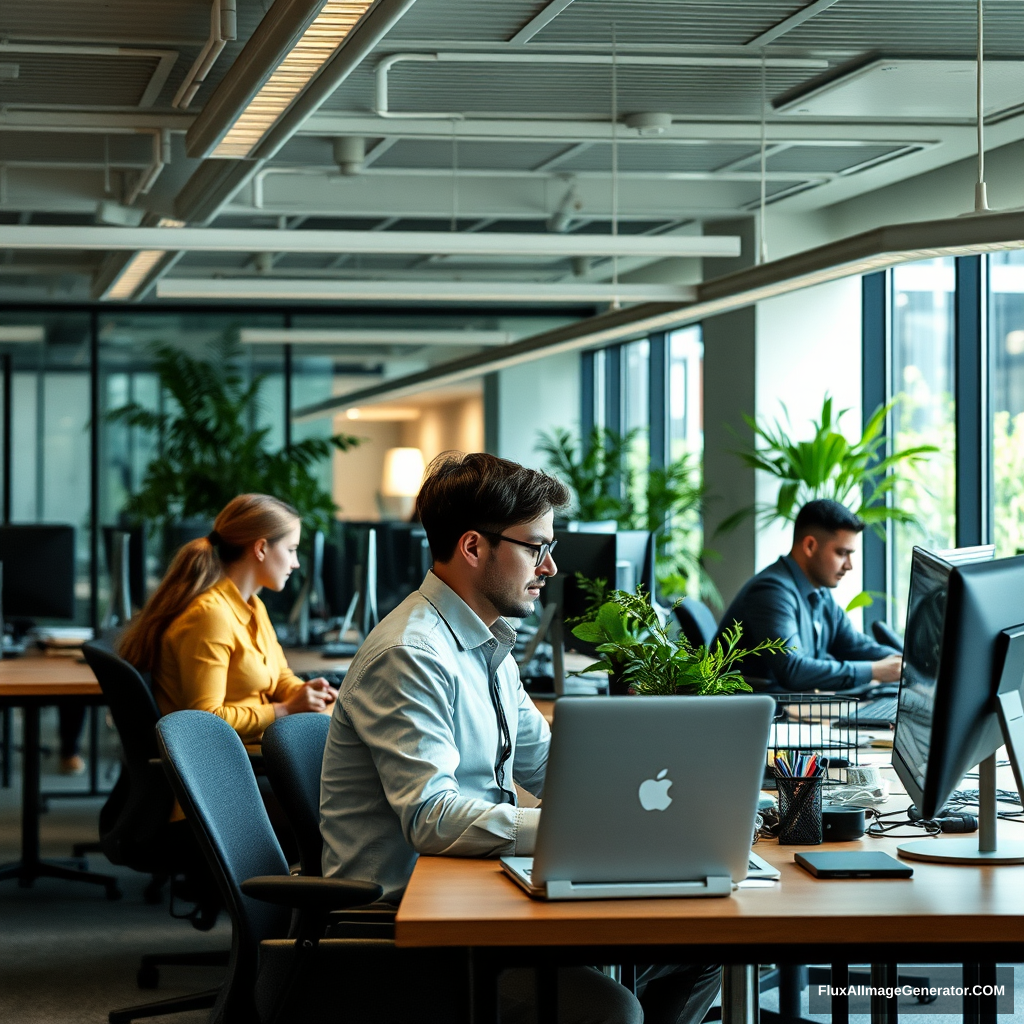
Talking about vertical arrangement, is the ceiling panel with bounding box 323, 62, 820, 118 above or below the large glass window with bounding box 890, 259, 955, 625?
above

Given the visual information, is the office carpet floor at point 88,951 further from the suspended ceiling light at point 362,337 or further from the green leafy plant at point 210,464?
the suspended ceiling light at point 362,337

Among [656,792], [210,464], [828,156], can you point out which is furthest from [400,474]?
[656,792]

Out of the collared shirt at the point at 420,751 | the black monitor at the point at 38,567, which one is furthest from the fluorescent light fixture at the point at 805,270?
the black monitor at the point at 38,567

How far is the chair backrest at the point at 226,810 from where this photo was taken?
232cm

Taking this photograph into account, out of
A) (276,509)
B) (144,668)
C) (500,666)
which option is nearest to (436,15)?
(276,509)

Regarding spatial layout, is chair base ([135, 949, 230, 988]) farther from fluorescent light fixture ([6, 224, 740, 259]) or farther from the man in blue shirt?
fluorescent light fixture ([6, 224, 740, 259])

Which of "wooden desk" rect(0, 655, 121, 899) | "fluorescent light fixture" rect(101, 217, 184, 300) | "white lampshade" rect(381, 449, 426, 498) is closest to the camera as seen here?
"wooden desk" rect(0, 655, 121, 899)

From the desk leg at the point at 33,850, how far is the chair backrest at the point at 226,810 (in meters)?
2.59

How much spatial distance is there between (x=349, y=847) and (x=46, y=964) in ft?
7.71

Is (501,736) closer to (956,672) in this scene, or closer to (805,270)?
(956,672)

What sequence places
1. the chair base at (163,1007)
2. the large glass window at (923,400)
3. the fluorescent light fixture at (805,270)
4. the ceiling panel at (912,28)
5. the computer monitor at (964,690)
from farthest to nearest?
the large glass window at (923,400)
the ceiling panel at (912,28)
the chair base at (163,1007)
the fluorescent light fixture at (805,270)
the computer monitor at (964,690)

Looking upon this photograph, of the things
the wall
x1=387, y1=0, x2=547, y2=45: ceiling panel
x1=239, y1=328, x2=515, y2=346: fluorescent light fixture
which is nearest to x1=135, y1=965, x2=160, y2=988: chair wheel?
x1=387, y1=0, x2=547, y2=45: ceiling panel

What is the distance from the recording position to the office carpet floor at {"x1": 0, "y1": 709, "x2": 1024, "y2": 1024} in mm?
3756

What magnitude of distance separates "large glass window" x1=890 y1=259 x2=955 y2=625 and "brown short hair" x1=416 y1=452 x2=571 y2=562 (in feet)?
13.9
